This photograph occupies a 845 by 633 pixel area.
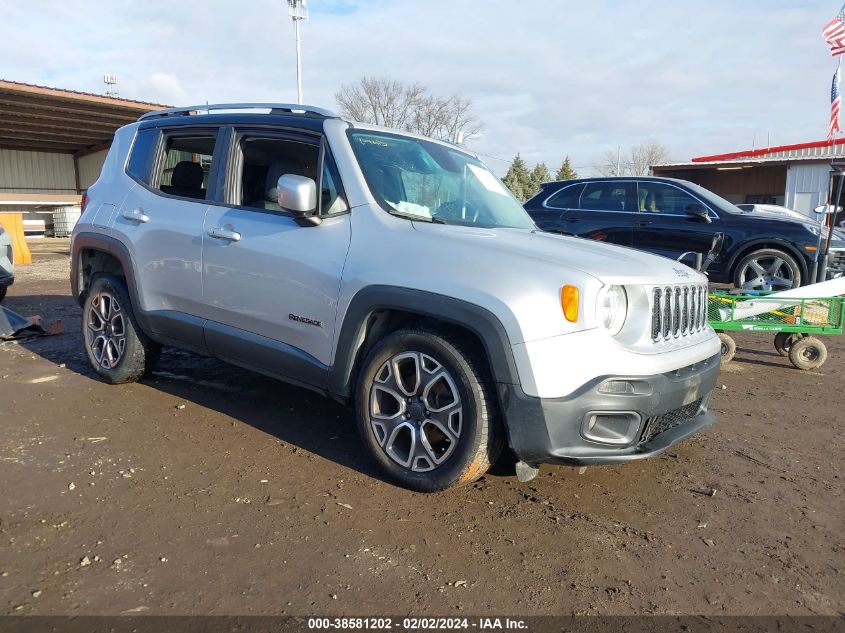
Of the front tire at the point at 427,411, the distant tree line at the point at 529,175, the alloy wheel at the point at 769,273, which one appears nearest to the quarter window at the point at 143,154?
the front tire at the point at 427,411

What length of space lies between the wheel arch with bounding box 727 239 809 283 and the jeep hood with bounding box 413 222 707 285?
206 inches

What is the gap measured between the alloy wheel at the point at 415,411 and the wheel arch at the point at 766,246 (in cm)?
652

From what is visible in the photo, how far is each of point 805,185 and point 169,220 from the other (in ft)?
90.9

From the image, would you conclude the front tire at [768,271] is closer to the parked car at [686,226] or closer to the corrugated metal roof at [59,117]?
the parked car at [686,226]

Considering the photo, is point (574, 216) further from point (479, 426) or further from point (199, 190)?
point (479, 426)

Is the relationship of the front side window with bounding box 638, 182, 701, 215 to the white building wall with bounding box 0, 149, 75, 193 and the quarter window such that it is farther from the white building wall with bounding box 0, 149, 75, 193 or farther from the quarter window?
the white building wall with bounding box 0, 149, 75, 193

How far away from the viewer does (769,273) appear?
8.41 m

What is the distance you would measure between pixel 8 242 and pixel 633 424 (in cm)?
833

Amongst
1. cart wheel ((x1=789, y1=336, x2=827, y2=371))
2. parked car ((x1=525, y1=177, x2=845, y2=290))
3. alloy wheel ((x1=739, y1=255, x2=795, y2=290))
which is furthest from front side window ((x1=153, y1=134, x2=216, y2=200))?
alloy wheel ((x1=739, y1=255, x2=795, y2=290))

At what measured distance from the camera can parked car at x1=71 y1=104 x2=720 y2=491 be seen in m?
2.97

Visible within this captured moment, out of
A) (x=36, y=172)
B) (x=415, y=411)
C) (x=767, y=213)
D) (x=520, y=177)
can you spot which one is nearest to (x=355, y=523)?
(x=415, y=411)

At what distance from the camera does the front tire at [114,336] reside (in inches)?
195

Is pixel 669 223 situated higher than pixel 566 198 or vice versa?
pixel 566 198

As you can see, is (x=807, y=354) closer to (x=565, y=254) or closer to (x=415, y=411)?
(x=565, y=254)
